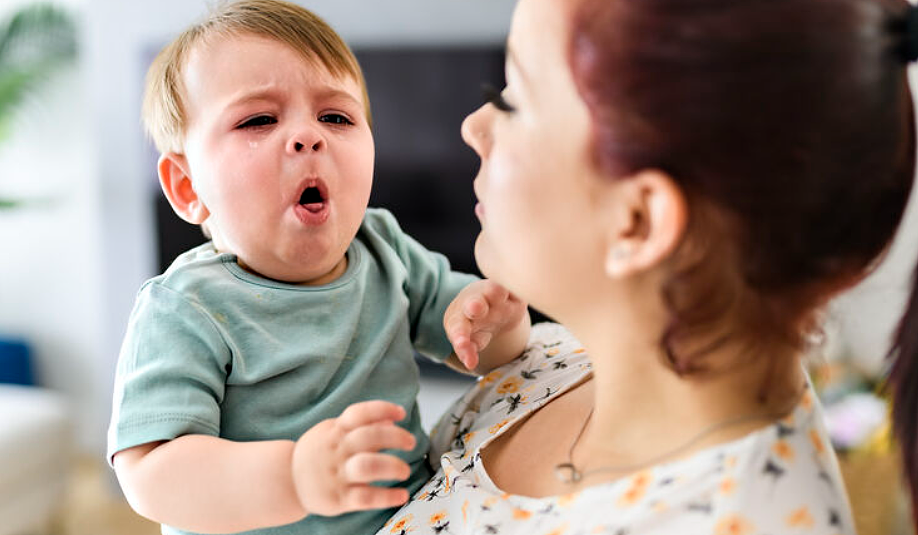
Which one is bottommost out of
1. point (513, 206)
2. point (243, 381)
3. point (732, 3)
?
point (243, 381)

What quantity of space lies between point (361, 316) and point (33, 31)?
3.34 meters

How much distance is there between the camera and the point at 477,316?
2.98 feet

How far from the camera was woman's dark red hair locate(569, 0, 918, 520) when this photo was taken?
0.59 meters

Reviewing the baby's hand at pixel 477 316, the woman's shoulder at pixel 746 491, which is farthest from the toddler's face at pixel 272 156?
the woman's shoulder at pixel 746 491

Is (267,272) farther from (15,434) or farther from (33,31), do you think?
(33,31)

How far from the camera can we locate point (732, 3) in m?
0.60

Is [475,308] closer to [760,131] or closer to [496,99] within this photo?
[496,99]

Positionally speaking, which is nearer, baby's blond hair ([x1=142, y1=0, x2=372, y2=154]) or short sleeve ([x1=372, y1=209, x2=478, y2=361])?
baby's blond hair ([x1=142, y1=0, x2=372, y2=154])

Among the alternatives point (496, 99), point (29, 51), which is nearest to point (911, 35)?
point (496, 99)

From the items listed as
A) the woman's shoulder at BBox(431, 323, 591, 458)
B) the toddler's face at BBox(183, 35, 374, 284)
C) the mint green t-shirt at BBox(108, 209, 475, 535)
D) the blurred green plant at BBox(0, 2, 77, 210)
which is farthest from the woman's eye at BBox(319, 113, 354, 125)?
the blurred green plant at BBox(0, 2, 77, 210)

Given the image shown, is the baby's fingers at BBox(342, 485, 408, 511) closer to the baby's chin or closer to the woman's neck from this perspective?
the woman's neck

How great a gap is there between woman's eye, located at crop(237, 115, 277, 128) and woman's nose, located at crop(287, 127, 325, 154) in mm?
40

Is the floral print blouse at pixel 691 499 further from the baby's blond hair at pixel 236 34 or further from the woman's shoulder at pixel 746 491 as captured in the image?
the baby's blond hair at pixel 236 34

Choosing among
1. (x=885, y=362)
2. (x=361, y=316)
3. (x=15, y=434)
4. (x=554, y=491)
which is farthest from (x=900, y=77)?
(x=15, y=434)
